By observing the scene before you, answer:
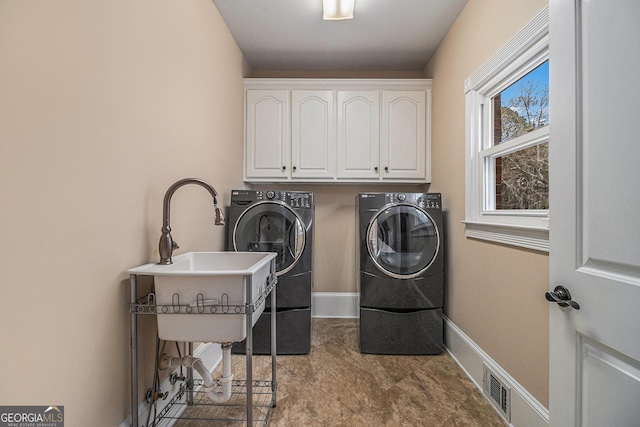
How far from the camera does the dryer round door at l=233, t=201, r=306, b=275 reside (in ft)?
7.82

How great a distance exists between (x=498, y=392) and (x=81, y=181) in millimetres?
2139

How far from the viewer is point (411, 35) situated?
256 cm

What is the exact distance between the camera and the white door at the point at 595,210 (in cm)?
73

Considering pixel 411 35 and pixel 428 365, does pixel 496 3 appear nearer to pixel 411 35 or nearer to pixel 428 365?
pixel 411 35

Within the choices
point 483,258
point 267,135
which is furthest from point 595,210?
point 267,135

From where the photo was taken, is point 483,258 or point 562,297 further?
point 483,258

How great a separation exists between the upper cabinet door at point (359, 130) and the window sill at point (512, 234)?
1.12 metres

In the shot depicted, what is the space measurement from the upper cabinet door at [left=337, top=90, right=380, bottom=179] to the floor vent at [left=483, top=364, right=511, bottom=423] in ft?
5.87

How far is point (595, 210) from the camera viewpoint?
32.5 inches

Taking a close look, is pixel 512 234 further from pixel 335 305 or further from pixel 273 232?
pixel 335 305

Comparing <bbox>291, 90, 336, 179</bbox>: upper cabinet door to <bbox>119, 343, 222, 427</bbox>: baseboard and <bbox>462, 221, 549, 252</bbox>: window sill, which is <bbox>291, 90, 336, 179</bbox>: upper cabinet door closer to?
<bbox>462, 221, 549, 252</bbox>: window sill

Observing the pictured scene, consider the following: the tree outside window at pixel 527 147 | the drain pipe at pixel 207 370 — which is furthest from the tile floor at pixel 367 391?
the tree outside window at pixel 527 147

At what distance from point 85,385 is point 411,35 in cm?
298

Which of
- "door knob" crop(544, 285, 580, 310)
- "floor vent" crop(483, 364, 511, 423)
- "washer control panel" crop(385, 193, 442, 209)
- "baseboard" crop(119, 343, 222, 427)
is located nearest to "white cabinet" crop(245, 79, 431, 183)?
"washer control panel" crop(385, 193, 442, 209)
